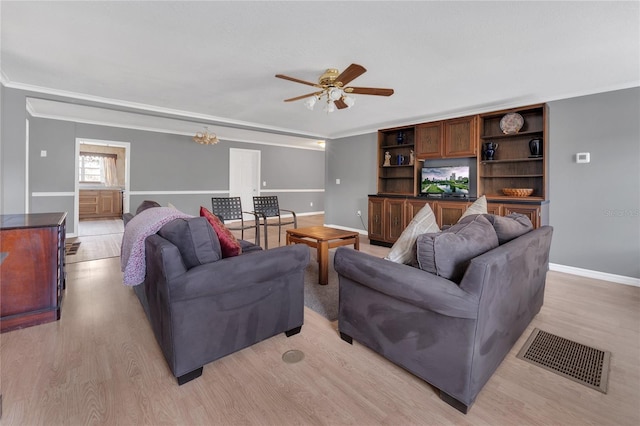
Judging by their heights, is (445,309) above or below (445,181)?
below

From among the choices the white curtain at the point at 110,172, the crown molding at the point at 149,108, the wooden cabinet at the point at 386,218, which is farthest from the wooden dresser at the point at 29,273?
the white curtain at the point at 110,172

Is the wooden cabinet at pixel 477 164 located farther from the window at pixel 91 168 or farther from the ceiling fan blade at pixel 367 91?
the window at pixel 91 168

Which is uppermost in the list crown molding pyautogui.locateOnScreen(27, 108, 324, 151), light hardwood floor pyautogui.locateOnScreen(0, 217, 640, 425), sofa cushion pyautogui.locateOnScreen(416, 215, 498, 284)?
crown molding pyautogui.locateOnScreen(27, 108, 324, 151)

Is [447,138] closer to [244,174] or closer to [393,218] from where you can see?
[393,218]

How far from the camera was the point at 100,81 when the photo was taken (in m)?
3.38

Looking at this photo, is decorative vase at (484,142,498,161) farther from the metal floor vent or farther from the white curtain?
the white curtain

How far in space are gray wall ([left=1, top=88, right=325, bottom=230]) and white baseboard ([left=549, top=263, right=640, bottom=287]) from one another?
6.65m

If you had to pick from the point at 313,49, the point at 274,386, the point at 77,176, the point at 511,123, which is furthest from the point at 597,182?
the point at 77,176

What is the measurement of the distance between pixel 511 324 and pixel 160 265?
6.74ft

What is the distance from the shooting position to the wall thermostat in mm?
3537

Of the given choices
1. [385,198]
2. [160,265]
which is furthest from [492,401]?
[385,198]

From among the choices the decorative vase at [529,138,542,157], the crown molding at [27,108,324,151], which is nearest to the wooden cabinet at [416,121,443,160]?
the decorative vase at [529,138,542,157]

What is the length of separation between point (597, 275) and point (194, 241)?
4478 millimetres

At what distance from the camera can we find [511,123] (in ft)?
13.5
